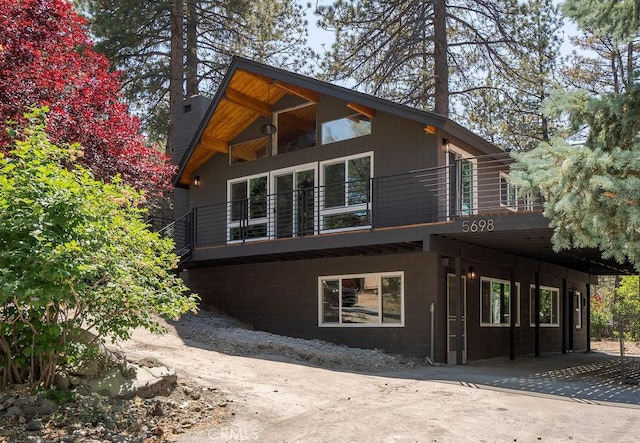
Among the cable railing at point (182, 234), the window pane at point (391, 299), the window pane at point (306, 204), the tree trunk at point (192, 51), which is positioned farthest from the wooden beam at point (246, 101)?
the tree trunk at point (192, 51)

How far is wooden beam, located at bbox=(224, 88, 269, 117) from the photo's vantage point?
52.9 ft

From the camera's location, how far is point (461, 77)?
2303 centimetres

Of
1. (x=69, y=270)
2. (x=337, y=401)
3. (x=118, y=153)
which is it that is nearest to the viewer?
(x=69, y=270)

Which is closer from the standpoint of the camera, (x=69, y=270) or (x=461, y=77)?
(x=69, y=270)

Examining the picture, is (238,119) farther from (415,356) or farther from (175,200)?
(415,356)

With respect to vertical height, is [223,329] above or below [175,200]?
below

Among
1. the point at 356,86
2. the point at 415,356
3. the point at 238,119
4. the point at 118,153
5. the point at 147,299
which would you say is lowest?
the point at 415,356

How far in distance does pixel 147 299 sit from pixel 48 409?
5.13ft

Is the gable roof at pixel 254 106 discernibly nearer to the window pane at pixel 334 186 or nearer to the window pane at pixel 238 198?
the window pane at pixel 238 198

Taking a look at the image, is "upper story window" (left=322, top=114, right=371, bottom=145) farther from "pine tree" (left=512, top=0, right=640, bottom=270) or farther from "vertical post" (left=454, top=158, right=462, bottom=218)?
"pine tree" (left=512, top=0, right=640, bottom=270)

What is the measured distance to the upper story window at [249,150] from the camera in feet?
55.6

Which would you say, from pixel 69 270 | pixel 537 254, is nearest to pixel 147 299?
pixel 69 270

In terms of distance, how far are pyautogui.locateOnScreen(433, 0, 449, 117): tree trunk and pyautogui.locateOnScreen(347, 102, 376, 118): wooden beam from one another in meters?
7.74

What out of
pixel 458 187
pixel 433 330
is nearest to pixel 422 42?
pixel 458 187
